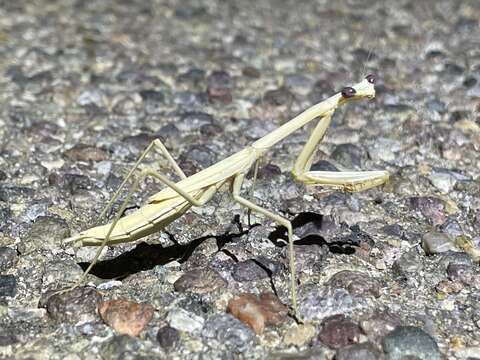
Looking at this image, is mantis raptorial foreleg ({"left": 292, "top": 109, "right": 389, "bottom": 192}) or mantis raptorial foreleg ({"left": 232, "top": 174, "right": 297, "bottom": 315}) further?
mantis raptorial foreleg ({"left": 292, "top": 109, "right": 389, "bottom": 192})

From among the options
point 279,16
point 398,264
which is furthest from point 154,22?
point 398,264

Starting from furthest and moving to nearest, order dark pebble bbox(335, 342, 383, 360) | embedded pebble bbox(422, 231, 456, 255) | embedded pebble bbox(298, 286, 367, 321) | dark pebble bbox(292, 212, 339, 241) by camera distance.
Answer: dark pebble bbox(292, 212, 339, 241) < embedded pebble bbox(422, 231, 456, 255) < embedded pebble bbox(298, 286, 367, 321) < dark pebble bbox(335, 342, 383, 360)

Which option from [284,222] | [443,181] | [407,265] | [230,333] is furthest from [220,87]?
[230,333]

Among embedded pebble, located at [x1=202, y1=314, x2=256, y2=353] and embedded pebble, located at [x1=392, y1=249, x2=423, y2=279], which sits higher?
embedded pebble, located at [x1=202, y1=314, x2=256, y2=353]

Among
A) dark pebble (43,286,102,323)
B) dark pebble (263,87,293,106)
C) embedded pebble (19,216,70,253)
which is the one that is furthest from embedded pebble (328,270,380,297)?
dark pebble (263,87,293,106)

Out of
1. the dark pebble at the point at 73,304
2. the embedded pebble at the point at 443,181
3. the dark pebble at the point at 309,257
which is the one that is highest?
the dark pebble at the point at 73,304

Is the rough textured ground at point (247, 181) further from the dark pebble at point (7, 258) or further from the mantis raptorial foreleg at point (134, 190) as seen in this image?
the mantis raptorial foreleg at point (134, 190)

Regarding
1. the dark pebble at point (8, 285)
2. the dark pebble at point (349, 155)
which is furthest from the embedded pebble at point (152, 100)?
the dark pebble at point (8, 285)

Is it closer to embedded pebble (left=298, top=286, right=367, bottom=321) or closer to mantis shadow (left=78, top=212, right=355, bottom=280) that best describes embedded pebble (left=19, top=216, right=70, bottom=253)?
mantis shadow (left=78, top=212, right=355, bottom=280)
